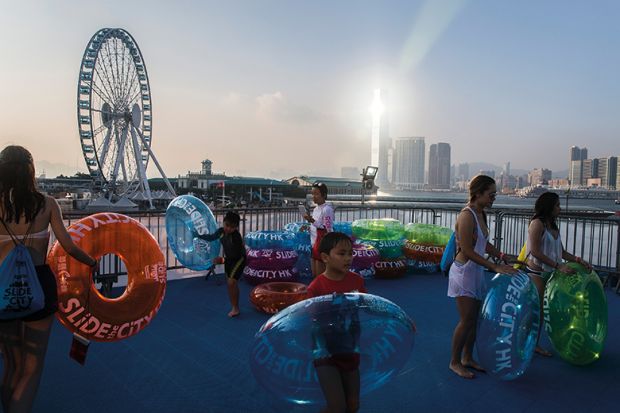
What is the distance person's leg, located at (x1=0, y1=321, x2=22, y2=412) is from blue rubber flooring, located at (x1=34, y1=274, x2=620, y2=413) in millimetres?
484

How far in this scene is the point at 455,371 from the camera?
3.50 m

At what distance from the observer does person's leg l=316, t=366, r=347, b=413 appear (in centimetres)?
207

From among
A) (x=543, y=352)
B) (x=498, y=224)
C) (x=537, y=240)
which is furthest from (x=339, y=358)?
(x=498, y=224)

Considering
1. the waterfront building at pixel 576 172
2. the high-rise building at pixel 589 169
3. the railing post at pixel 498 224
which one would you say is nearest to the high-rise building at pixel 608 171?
the high-rise building at pixel 589 169

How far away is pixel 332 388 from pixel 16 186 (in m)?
1.94

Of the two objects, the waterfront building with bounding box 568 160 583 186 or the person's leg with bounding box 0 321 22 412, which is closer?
the person's leg with bounding box 0 321 22 412

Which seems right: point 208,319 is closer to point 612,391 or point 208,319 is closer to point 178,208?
point 178,208

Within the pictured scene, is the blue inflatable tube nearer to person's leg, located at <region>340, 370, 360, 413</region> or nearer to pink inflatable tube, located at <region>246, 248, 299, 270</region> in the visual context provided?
pink inflatable tube, located at <region>246, 248, 299, 270</region>

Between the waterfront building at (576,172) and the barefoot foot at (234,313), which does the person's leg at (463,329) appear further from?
the waterfront building at (576,172)

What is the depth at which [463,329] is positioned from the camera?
11.2ft

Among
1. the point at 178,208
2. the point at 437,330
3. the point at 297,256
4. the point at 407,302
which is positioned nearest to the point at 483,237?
the point at 437,330

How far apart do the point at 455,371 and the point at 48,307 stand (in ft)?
9.76

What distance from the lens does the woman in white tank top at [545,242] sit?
149 inches

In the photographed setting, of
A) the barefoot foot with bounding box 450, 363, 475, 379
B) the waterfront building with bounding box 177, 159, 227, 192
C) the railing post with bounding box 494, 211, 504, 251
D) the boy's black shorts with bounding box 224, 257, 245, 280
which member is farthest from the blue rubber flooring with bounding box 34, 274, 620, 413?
the waterfront building with bounding box 177, 159, 227, 192
